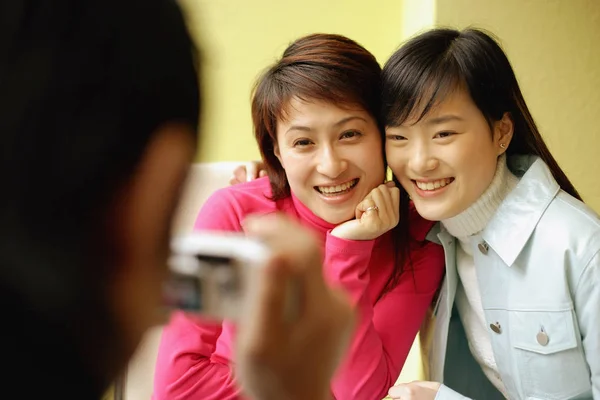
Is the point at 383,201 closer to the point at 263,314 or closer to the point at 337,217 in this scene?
the point at 337,217

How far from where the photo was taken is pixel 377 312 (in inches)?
43.6

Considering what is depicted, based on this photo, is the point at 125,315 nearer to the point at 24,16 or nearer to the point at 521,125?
the point at 24,16

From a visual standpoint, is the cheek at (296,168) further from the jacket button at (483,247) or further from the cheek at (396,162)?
the jacket button at (483,247)

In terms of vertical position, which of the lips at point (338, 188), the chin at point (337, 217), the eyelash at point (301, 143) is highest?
the eyelash at point (301, 143)

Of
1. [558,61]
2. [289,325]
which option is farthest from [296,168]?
[558,61]

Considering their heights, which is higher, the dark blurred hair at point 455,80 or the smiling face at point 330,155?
the dark blurred hair at point 455,80

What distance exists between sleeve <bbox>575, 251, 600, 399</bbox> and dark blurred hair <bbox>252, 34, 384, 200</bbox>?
1.31 ft

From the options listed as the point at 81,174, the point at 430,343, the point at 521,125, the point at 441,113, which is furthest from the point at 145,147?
the point at 430,343

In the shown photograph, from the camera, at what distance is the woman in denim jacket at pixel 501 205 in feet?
2.93

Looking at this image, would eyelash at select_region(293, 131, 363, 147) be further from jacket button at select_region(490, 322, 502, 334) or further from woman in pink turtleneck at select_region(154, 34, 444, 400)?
jacket button at select_region(490, 322, 502, 334)

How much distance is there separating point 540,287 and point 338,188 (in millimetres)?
360

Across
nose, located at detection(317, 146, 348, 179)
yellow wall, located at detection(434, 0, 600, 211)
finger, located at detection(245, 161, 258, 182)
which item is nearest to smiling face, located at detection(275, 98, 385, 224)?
nose, located at detection(317, 146, 348, 179)

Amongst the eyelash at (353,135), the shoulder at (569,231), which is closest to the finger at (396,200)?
the eyelash at (353,135)

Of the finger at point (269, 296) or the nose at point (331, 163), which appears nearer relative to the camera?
the finger at point (269, 296)
